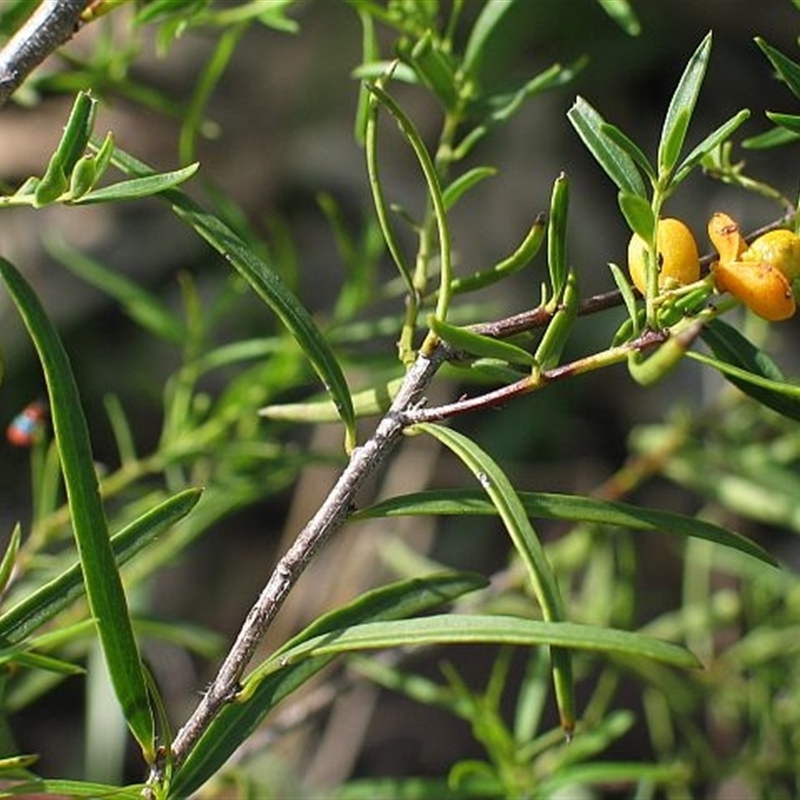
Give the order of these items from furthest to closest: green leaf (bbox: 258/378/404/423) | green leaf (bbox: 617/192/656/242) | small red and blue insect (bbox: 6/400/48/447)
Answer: small red and blue insect (bbox: 6/400/48/447), green leaf (bbox: 258/378/404/423), green leaf (bbox: 617/192/656/242)

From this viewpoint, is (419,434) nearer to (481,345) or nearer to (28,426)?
(481,345)

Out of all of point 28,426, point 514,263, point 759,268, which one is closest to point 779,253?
point 759,268

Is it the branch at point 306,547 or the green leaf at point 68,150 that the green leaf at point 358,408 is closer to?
the branch at point 306,547

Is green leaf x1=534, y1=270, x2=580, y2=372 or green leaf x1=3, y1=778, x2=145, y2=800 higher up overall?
green leaf x1=534, y1=270, x2=580, y2=372

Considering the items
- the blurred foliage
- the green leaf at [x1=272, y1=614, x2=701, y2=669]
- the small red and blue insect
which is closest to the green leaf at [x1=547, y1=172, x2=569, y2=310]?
the blurred foliage

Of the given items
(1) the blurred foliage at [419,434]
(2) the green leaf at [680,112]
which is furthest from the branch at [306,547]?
(2) the green leaf at [680,112]

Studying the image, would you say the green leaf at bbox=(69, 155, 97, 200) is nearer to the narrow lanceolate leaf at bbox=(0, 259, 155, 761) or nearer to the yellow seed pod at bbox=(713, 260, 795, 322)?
the narrow lanceolate leaf at bbox=(0, 259, 155, 761)
